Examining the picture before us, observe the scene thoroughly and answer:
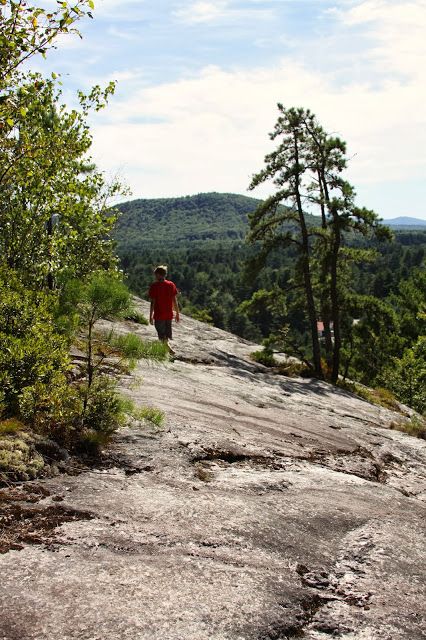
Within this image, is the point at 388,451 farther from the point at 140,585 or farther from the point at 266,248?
the point at 266,248

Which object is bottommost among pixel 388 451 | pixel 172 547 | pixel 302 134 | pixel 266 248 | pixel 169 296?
pixel 388 451

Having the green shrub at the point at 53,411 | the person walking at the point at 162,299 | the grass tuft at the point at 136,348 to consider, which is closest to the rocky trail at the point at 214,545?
the green shrub at the point at 53,411

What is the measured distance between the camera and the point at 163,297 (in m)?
14.6

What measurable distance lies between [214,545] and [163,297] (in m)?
9.72

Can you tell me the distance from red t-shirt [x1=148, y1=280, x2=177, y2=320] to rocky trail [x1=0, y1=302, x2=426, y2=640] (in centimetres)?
480

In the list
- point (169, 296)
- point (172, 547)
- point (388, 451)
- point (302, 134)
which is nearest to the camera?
point (172, 547)

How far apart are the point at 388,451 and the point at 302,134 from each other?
1517cm

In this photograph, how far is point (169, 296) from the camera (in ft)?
48.1

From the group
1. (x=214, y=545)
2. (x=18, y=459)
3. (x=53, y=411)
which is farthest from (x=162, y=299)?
(x=214, y=545)

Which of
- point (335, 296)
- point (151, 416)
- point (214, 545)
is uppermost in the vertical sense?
point (335, 296)

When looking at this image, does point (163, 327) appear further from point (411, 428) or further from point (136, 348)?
point (411, 428)

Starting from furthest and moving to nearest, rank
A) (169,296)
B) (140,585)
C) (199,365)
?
1. (199,365)
2. (169,296)
3. (140,585)

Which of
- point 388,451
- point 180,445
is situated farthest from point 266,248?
point 180,445

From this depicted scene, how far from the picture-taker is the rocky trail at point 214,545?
420cm
